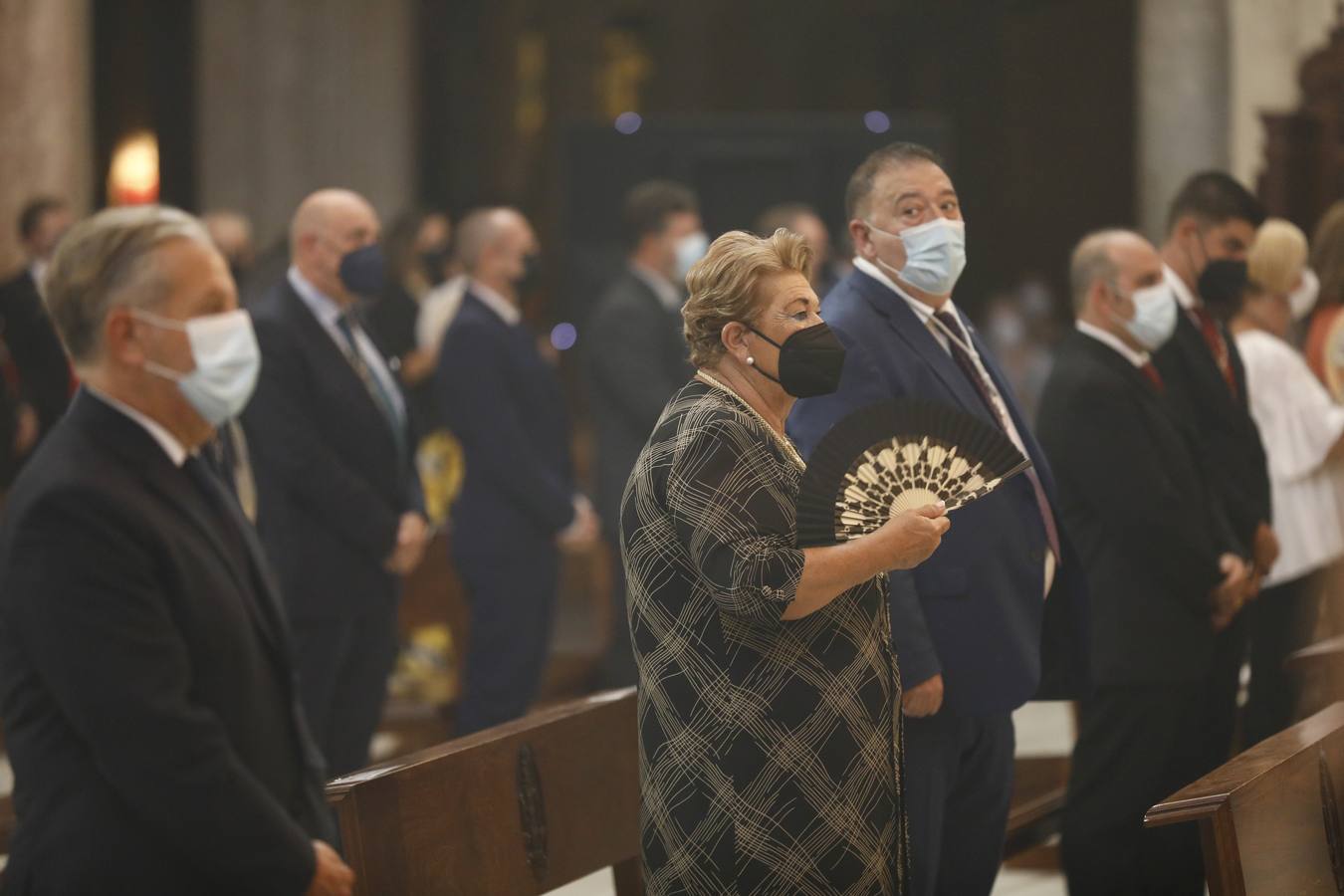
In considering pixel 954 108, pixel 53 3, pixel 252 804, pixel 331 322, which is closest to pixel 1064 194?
pixel 954 108

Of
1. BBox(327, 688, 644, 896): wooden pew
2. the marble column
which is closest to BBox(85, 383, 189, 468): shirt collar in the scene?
BBox(327, 688, 644, 896): wooden pew

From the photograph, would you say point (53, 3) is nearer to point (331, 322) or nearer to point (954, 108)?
point (331, 322)

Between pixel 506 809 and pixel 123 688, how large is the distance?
3.72 feet

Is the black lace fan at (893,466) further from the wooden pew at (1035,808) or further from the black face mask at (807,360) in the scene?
the wooden pew at (1035,808)

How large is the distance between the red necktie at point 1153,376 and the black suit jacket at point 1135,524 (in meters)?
0.06

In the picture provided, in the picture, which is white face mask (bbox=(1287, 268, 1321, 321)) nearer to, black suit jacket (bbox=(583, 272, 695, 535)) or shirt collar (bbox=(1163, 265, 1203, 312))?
shirt collar (bbox=(1163, 265, 1203, 312))

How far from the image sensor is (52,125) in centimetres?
903

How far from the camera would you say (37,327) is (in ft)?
22.8

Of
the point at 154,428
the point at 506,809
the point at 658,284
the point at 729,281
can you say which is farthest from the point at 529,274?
the point at 154,428

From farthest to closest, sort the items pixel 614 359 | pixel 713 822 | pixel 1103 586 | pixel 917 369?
1. pixel 614 359
2. pixel 1103 586
3. pixel 917 369
4. pixel 713 822

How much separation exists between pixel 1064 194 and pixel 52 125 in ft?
29.0

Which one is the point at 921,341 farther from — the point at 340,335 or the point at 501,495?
the point at 501,495

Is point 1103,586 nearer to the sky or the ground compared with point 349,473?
nearer to the ground

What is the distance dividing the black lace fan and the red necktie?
1317mm
